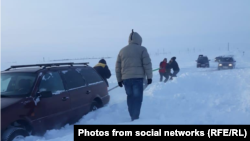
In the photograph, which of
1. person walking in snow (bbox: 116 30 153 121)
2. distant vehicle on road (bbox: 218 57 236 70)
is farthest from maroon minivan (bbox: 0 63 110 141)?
distant vehicle on road (bbox: 218 57 236 70)

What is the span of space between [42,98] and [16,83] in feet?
2.39

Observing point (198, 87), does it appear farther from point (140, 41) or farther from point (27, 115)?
point (27, 115)

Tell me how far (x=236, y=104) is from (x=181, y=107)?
1.35 m

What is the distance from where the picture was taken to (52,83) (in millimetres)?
5801

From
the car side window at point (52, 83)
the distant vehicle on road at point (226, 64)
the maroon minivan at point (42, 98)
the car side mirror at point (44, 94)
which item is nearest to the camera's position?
the maroon minivan at point (42, 98)

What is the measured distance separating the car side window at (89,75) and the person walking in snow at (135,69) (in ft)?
5.03

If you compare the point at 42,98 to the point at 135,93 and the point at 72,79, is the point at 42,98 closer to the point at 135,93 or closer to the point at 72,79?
the point at 72,79

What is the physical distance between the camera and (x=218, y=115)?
5711mm

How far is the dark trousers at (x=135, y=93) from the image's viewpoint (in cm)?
571

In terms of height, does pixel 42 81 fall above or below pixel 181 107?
above

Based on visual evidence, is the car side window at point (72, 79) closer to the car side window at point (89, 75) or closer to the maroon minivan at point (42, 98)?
the maroon minivan at point (42, 98)

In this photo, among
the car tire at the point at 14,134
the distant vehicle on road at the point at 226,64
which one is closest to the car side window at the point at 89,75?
the car tire at the point at 14,134

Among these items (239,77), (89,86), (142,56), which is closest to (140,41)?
(142,56)

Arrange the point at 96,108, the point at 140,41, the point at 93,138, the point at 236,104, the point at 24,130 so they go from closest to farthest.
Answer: the point at 93,138, the point at 24,130, the point at 140,41, the point at 236,104, the point at 96,108
